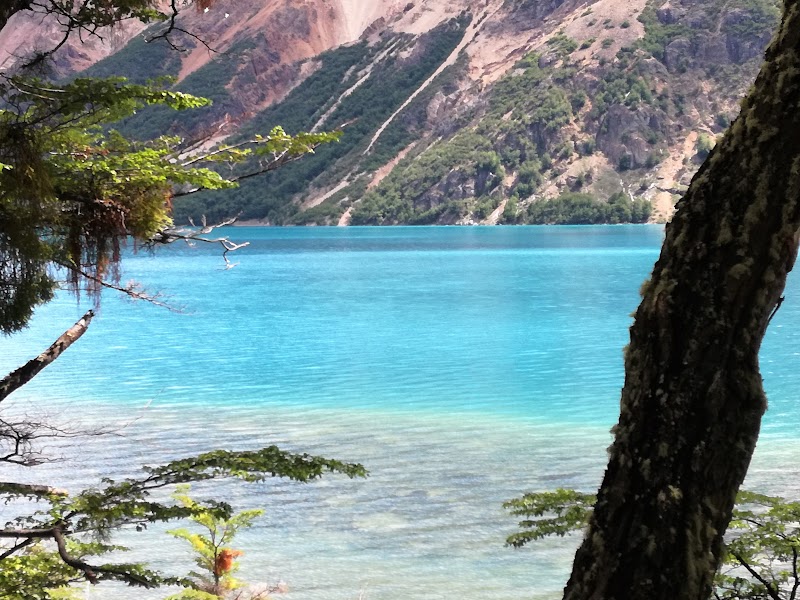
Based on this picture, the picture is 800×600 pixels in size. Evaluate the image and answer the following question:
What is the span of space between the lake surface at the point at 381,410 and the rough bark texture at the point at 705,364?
164 inches

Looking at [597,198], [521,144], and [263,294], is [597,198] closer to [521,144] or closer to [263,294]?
[521,144]

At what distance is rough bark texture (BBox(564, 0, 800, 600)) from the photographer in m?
2.40

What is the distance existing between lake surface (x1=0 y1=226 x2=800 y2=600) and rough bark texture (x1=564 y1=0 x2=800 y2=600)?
4.17m

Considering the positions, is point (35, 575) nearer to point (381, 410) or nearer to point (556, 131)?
point (381, 410)

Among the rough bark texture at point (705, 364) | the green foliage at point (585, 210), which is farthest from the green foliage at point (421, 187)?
the rough bark texture at point (705, 364)

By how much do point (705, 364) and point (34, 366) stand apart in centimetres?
364

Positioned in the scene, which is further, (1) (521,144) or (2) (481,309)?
(1) (521,144)

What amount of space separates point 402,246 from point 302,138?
9022 cm

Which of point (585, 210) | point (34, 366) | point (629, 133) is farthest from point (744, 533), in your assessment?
point (629, 133)

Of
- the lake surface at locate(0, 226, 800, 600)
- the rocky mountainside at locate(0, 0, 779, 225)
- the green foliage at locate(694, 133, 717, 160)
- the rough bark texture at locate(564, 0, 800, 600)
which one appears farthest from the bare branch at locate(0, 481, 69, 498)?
the green foliage at locate(694, 133, 717, 160)

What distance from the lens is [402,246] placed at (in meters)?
95.3

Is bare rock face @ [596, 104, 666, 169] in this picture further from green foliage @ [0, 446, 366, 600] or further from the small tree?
green foliage @ [0, 446, 366, 600]

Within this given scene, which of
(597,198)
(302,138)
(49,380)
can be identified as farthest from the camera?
(597,198)

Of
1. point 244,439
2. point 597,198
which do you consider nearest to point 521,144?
point 597,198
